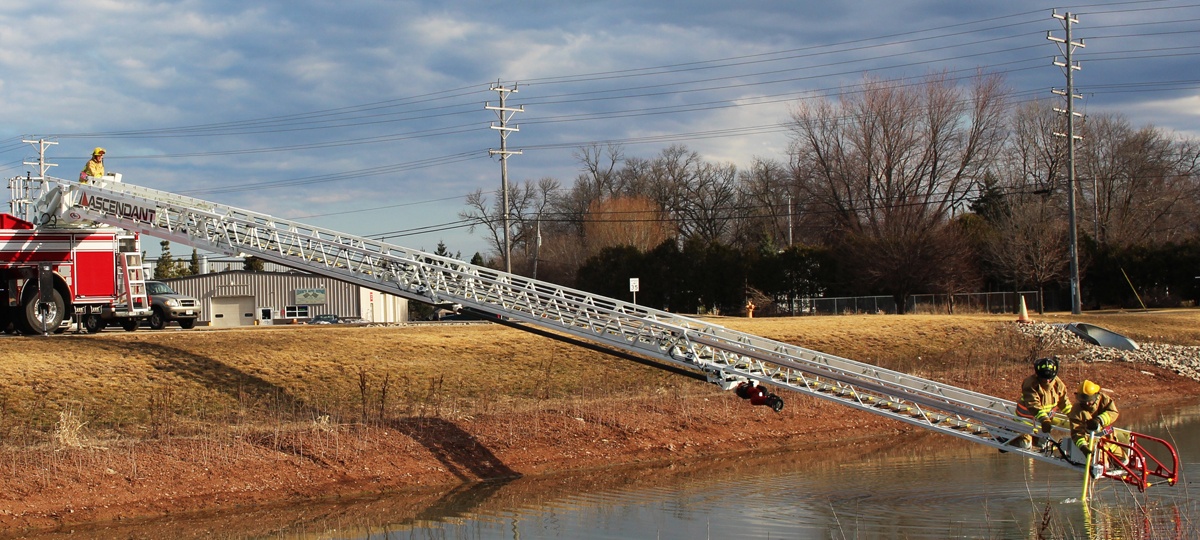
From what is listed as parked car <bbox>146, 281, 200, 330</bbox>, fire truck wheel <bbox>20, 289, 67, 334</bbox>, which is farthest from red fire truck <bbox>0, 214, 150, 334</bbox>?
parked car <bbox>146, 281, 200, 330</bbox>

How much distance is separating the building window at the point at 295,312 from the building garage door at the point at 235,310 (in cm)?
274

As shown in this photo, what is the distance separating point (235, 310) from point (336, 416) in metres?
59.4

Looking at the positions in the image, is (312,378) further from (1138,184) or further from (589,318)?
(1138,184)

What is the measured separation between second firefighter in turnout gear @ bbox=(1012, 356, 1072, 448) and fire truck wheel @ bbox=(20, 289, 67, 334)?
23.7 metres

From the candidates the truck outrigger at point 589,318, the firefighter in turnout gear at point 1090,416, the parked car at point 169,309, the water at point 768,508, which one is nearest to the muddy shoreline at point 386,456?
the water at point 768,508

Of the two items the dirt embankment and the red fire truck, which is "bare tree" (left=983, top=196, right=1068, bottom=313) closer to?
the dirt embankment

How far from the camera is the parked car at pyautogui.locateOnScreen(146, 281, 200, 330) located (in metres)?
33.6

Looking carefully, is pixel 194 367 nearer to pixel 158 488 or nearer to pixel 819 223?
pixel 158 488

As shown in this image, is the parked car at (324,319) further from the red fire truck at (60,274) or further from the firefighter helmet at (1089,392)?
the firefighter helmet at (1089,392)

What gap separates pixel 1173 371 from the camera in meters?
37.1

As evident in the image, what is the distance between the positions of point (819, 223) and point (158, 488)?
69013mm

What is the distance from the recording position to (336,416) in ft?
74.7

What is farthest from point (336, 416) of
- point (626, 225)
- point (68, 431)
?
point (626, 225)

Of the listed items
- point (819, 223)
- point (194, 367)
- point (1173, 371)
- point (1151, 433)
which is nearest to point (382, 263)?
point (194, 367)
